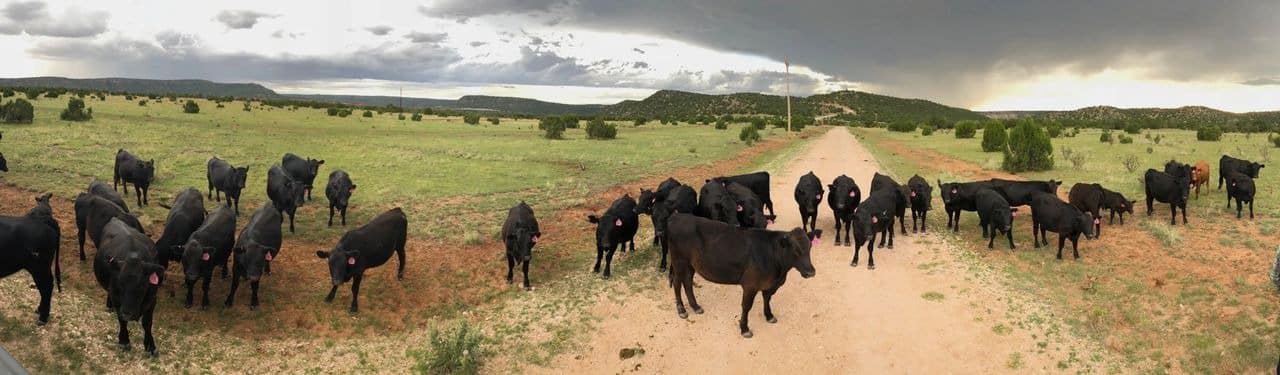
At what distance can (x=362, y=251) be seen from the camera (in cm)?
975

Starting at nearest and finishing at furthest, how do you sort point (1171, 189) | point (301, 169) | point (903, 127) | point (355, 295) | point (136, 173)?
point (355, 295) < point (1171, 189) < point (136, 173) < point (301, 169) < point (903, 127)

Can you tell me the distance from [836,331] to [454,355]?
4.92m

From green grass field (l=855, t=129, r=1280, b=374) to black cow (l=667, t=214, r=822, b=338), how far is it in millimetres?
3940

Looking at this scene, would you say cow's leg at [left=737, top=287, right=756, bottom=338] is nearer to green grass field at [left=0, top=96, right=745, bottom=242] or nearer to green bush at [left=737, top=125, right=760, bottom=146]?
green grass field at [left=0, top=96, right=745, bottom=242]

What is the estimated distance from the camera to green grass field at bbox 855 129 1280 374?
759 cm

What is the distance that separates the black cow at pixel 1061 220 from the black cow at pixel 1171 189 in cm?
384

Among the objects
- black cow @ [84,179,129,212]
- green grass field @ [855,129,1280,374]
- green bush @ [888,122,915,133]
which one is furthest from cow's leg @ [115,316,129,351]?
green bush @ [888,122,915,133]

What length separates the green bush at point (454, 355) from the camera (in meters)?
7.44

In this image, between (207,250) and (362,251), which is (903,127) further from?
(207,250)

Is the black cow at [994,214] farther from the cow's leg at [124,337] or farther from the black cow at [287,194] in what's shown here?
the black cow at [287,194]

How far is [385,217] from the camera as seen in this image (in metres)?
11.0

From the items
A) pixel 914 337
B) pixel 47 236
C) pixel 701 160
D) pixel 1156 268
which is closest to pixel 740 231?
pixel 914 337

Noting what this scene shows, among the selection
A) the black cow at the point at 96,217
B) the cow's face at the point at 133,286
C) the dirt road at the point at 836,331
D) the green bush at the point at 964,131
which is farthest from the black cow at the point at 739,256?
the green bush at the point at 964,131

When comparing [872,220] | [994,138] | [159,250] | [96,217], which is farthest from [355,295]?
[994,138]
